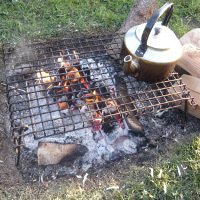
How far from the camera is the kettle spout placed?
206 cm

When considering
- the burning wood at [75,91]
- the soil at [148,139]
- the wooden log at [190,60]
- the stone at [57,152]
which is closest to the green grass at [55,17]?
the soil at [148,139]

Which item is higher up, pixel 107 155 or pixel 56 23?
pixel 56 23

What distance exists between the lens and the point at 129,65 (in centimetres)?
209

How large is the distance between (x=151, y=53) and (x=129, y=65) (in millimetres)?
253

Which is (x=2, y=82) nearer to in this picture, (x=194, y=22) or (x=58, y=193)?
(x=58, y=193)

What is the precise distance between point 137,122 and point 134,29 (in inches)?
39.5

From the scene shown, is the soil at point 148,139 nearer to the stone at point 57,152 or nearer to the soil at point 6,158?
the soil at point 6,158

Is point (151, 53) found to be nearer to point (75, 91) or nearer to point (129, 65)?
point (129, 65)

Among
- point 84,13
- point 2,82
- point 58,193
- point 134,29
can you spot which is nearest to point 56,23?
point 84,13

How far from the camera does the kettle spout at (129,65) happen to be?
206 cm

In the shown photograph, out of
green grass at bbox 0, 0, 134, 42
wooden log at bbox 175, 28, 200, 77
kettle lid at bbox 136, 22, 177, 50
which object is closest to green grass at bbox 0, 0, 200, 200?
green grass at bbox 0, 0, 134, 42

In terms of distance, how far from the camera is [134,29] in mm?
2434

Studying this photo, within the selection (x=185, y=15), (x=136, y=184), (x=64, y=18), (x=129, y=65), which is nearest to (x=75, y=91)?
(x=129, y=65)

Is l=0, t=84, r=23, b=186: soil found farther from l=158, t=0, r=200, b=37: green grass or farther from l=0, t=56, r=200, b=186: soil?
l=158, t=0, r=200, b=37: green grass
